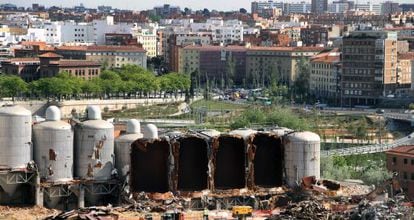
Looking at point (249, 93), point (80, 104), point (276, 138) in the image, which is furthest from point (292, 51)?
point (276, 138)

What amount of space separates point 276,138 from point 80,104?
2907cm

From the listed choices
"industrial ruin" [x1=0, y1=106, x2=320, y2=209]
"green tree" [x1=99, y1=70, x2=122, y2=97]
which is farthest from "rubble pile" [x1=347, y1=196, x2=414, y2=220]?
"green tree" [x1=99, y1=70, x2=122, y2=97]

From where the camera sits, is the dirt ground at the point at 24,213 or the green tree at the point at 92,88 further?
the green tree at the point at 92,88

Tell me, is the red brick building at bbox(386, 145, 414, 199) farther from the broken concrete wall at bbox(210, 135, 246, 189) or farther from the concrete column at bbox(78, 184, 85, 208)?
the concrete column at bbox(78, 184, 85, 208)

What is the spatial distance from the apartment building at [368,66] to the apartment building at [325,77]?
4.74 ft

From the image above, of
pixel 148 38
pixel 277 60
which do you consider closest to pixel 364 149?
pixel 277 60

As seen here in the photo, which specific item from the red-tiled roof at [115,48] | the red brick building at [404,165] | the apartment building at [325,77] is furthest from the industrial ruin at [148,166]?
the red-tiled roof at [115,48]

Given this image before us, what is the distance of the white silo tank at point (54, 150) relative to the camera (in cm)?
2216

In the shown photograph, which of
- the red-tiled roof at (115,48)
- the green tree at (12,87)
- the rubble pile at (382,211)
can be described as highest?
the rubble pile at (382,211)

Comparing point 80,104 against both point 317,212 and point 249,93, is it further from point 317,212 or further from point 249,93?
point 317,212

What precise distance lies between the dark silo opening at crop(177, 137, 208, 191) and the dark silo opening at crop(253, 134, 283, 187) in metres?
1.15

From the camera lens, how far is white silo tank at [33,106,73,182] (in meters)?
22.2

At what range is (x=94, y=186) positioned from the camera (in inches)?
882

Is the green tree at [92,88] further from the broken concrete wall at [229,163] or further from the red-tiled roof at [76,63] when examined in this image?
the broken concrete wall at [229,163]
